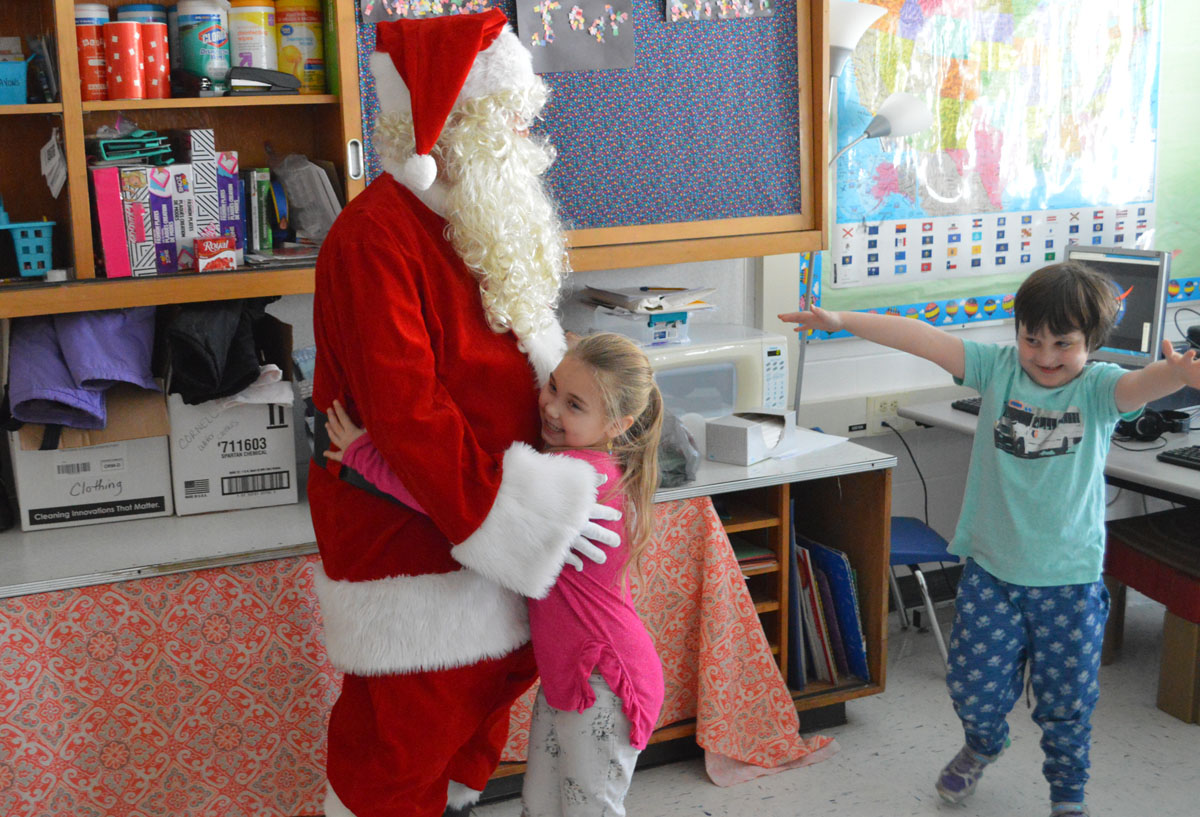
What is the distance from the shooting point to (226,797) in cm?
221

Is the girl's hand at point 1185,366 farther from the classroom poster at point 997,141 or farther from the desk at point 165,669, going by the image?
the desk at point 165,669

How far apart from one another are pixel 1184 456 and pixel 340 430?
2.10 m

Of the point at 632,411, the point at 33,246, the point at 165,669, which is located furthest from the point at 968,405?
the point at 33,246

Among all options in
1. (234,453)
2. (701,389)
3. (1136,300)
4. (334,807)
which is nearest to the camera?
(334,807)

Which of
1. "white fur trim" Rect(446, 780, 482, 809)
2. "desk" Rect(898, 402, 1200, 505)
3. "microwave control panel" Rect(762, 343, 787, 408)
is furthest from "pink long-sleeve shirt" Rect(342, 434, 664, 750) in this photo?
"desk" Rect(898, 402, 1200, 505)

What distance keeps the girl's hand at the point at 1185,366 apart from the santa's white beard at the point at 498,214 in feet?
3.61

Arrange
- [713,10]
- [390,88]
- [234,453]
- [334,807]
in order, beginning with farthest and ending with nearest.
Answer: [713,10], [234,453], [334,807], [390,88]

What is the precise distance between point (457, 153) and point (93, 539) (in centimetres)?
114

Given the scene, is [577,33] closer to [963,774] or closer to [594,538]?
[594,538]

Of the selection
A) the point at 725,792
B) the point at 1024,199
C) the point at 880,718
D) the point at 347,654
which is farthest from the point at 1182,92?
the point at 347,654

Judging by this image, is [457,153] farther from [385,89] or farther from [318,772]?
[318,772]

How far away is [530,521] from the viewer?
5.37 ft

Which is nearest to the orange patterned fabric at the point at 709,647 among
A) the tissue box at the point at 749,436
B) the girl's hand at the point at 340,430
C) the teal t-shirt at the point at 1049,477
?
the tissue box at the point at 749,436

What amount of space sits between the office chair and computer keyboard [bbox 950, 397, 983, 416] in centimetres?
34
